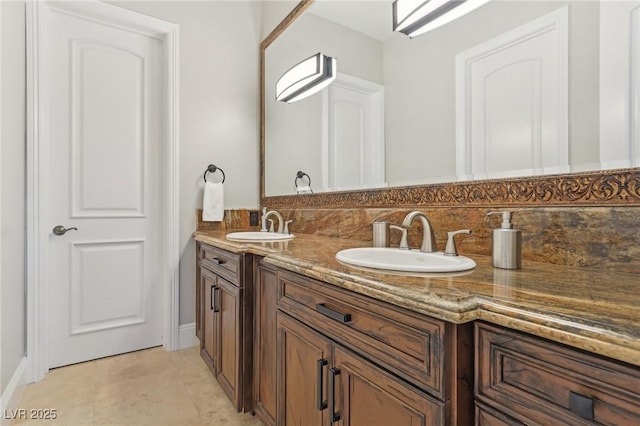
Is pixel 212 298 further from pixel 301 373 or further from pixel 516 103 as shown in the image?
pixel 516 103

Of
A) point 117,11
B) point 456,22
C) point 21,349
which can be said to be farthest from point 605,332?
point 117,11

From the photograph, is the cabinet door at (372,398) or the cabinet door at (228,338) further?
the cabinet door at (228,338)

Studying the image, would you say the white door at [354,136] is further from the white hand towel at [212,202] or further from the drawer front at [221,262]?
the white hand towel at [212,202]

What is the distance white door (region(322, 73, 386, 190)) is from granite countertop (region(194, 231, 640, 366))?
77cm

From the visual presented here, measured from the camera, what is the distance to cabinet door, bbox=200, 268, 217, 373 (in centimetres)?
179

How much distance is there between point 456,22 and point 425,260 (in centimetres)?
91

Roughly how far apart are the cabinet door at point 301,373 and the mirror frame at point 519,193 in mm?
693

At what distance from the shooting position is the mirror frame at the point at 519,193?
825 mm

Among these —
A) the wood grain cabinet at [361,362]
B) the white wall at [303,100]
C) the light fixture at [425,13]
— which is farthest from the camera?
the white wall at [303,100]

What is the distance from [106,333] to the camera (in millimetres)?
2131

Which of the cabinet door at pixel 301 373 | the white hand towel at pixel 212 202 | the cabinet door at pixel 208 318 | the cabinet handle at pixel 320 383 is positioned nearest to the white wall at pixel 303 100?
the white hand towel at pixel 212 202

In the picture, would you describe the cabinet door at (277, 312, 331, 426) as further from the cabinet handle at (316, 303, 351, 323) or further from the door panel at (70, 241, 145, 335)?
the door panel at (70, 241, 145, 335)

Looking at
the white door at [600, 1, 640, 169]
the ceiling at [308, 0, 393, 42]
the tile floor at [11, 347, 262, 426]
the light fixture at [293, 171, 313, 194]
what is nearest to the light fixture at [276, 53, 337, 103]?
the ceiling at [308, 0, 393, 42]

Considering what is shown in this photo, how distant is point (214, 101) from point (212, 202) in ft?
2.51
